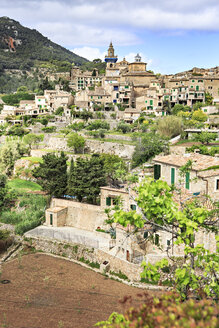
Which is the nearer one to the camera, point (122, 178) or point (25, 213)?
point (122, 178)

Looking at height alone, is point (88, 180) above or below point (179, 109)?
below

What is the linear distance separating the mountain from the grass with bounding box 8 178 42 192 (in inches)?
4189

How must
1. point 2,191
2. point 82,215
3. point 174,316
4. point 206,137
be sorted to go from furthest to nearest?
1. point 206,137
2. point 2,191
3. point 82,215
4. point 174,316

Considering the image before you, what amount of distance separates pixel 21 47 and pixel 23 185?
147695mm

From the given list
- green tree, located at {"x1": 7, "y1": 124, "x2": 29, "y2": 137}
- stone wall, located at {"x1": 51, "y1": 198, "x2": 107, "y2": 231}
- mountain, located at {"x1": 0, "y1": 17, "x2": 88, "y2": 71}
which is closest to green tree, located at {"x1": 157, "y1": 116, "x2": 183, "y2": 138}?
stone wall, located at {"x1": 51, "y1": 198, "x2": 107, "y2": 231}

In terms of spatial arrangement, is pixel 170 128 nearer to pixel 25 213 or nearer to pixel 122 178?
pixel 25 213

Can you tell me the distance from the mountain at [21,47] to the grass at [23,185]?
106394mm

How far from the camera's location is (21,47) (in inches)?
6417

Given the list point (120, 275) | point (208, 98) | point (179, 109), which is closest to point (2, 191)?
point (120, 275)

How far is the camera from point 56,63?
4897 inches

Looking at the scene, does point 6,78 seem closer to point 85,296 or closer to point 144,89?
point 144,89

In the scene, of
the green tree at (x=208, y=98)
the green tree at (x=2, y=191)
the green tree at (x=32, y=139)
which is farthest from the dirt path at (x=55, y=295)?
the green tree at (x=208, y=98)

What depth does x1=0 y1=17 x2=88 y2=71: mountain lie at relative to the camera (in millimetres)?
137387

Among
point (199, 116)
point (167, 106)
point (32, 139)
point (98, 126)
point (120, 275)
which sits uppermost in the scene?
point (167, 106)
